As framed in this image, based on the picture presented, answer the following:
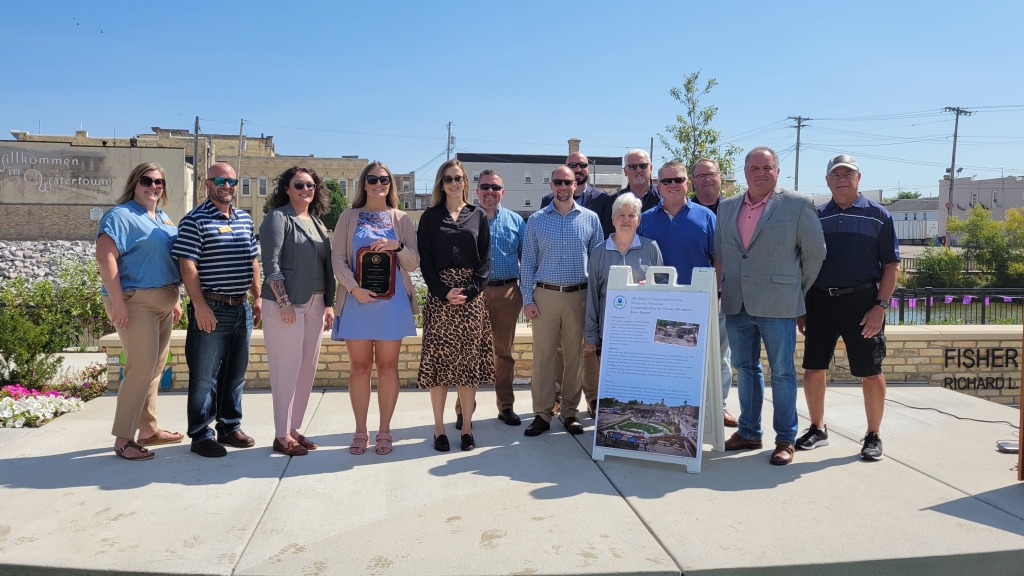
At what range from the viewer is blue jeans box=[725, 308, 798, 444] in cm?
521

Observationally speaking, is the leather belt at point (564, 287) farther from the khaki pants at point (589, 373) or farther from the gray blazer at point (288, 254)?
the gray blazer at point (288, 254)

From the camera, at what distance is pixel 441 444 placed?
5.48m

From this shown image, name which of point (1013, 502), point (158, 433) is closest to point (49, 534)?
point (158, 433)

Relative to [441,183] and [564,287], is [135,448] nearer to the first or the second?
[441,183]

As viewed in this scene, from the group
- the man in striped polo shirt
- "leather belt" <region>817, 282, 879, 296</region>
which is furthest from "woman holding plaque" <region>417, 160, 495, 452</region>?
"leather belt" <region>817, 282, 879, 296</region>

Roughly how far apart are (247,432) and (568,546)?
333cm

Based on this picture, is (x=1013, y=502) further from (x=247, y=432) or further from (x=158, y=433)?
(x=158, y=433)

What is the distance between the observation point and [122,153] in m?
55.2

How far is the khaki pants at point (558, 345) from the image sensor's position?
5.80 metres

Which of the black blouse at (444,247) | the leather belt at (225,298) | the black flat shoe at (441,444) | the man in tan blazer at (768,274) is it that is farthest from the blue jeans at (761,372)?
the leather belt at (225,298)

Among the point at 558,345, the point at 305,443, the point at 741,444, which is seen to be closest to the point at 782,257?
the point at 741,444

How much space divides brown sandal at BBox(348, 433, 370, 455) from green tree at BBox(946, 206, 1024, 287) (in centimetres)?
3415

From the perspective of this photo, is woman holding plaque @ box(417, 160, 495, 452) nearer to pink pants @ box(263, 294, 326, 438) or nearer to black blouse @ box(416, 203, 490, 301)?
black blouse @ box(416, 203, 490, 301)

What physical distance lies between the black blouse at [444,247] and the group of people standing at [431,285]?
1 centimetres
